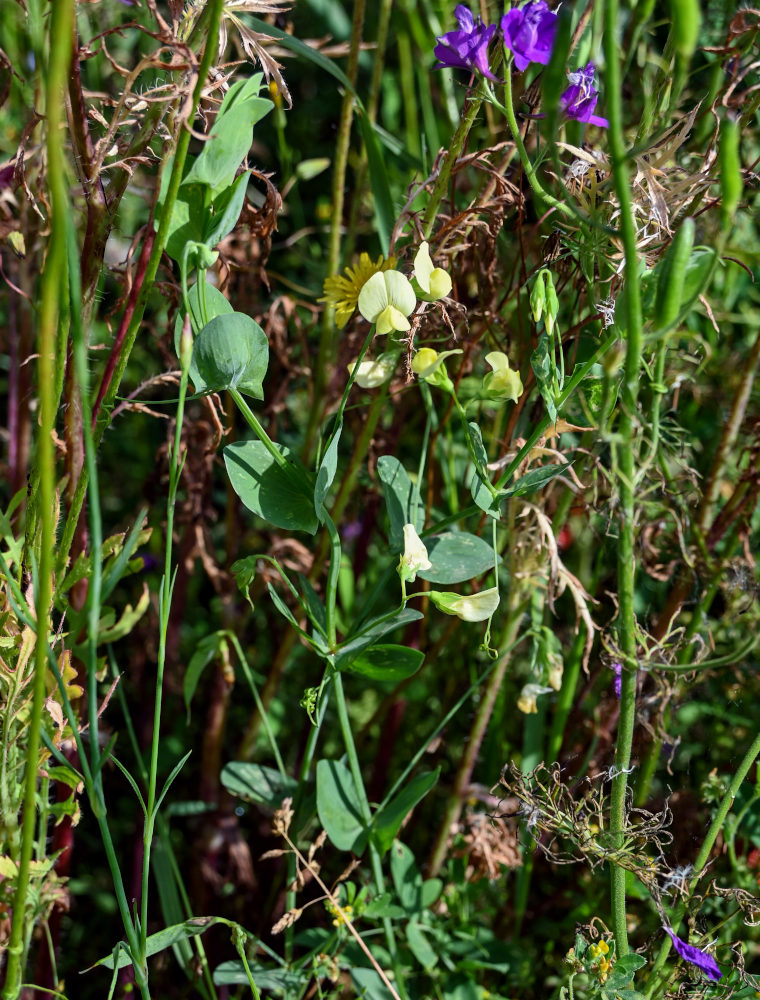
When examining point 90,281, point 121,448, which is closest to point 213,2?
point 90,281

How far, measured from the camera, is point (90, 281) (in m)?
0.61

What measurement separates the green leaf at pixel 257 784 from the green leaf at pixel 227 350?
0.37 m

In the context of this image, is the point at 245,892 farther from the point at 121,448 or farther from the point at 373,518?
the point at 121,448

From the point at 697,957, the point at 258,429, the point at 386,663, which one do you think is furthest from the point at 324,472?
the point at 697,957

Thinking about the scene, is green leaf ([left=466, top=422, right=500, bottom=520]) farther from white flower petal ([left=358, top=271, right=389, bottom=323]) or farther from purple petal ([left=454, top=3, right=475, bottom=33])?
purple petal ([left=454, top=3, right=475, bottom=33])

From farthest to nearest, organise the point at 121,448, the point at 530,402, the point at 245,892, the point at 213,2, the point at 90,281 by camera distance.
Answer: the point at 121,448 → the point at 245,892 → the point at 530,402 → the point at 90,281 → the point at 213,2

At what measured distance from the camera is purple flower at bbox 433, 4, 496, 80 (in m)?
0.53

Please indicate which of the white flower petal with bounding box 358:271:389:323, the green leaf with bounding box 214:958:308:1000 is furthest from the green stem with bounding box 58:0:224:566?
the green leaf with bounding box 214:958:308:1000

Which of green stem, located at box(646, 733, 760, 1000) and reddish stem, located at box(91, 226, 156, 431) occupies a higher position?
reddish stem, located at box(91, 226, 156, 431)

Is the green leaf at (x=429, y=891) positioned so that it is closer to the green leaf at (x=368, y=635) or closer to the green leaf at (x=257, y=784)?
the green leaf at (x=257, y=784)

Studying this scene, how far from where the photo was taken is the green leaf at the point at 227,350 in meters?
0.52

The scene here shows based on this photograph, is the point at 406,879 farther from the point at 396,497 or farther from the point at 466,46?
the point at 466,46

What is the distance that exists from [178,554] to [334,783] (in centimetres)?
35

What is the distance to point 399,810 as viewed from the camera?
A: 2.19 feet
